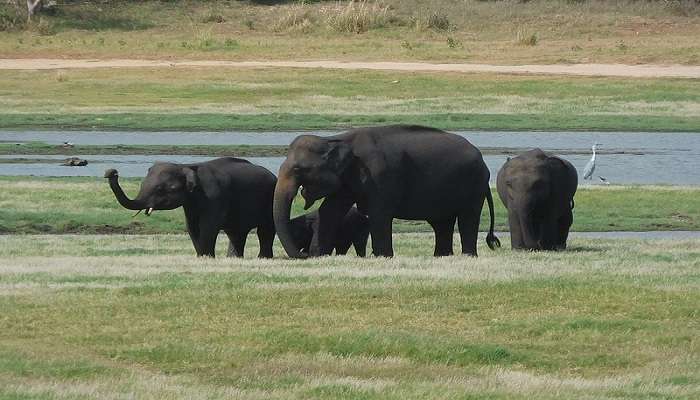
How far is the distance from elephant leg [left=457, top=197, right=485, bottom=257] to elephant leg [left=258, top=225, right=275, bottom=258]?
7.48 feet

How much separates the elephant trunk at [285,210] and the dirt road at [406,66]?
36468 millimetres

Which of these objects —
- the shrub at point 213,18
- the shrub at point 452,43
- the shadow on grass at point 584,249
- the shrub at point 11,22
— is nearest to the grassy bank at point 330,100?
the shrub at point 452,43

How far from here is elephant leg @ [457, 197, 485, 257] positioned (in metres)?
21.0

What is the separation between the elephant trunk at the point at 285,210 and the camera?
19.8 m

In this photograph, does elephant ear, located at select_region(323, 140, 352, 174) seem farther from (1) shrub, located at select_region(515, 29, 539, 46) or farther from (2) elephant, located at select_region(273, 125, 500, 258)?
(1) shrub, located at select_region(515, 29, 539, 46)

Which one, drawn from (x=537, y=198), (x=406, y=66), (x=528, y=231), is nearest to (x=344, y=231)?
(x=528, y=231)

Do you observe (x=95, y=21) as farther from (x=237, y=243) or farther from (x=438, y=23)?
(x=237, y=243)

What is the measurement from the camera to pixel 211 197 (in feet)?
66.4

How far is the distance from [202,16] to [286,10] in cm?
346

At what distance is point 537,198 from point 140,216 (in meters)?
7.36

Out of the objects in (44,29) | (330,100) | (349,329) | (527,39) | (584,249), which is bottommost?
(527,39)

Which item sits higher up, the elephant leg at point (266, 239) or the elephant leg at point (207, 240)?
the elephant leg at point (207, 240)

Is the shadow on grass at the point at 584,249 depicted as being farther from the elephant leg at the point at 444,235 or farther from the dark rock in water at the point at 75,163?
the dark rock in water at the point at 75,163

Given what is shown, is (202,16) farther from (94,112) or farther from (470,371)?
(470,371)
